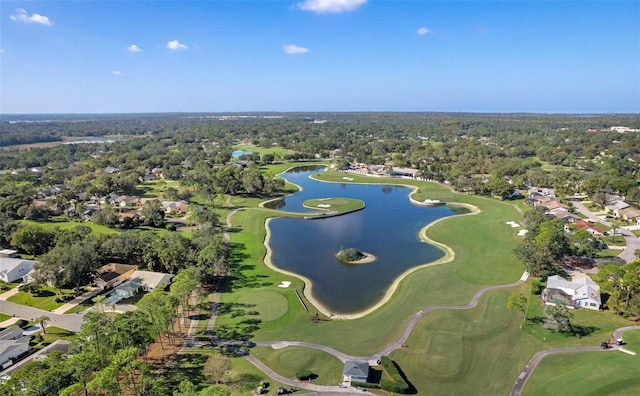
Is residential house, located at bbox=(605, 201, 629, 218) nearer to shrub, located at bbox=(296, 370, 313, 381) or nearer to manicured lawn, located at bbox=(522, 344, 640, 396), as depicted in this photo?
manicured lawn, located at bbox=(522, 344, 640, 396)

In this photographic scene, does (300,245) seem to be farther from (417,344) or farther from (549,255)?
(549,255)

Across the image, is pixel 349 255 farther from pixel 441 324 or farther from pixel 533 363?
pixel 533 363

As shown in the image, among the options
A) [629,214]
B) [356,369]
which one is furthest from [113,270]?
[629,214]

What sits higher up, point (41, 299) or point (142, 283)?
point (142, 283)

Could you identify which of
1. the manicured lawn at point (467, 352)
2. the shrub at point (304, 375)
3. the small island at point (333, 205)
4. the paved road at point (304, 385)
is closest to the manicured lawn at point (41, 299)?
the paved road at point (304, 385)

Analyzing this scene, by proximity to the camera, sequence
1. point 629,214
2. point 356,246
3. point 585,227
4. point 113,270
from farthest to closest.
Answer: point 629,214 → point 585,227 → point 356,246 → point 113,270

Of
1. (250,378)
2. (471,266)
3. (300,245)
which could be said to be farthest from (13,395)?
(471,266)
